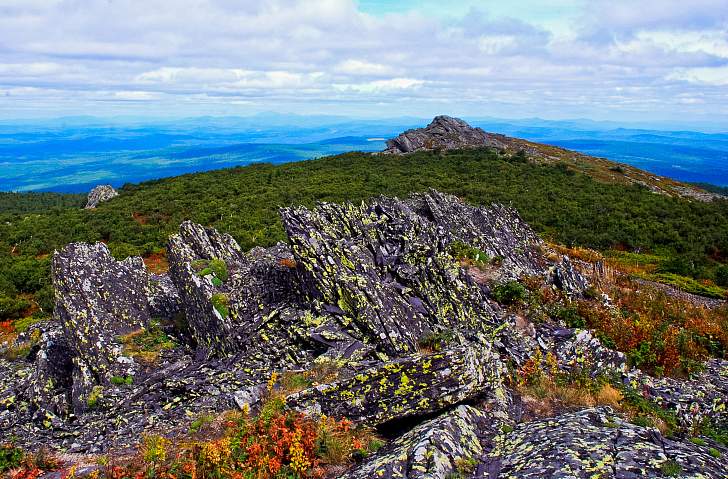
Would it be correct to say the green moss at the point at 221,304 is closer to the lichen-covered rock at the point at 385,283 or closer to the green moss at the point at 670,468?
the lichen-covered rock at the point at 385,283

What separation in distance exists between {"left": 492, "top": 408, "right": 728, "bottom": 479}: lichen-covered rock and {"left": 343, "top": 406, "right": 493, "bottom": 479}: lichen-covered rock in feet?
1.55

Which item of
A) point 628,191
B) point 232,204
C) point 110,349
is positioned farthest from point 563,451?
point 628,191

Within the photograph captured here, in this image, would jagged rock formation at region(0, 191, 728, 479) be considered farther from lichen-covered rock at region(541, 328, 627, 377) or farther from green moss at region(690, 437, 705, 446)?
green moss at region(690, 437, 705, 446)

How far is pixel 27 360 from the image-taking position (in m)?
16.8

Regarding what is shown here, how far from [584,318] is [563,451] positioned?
878cm

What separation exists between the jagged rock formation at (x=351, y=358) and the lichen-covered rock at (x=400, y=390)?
0.03 metres

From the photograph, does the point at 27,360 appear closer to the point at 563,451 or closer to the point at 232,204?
the point at 563,451

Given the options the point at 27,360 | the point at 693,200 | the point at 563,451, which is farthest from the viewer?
the point at 693,200

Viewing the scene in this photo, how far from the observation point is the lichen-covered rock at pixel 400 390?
31.6ft

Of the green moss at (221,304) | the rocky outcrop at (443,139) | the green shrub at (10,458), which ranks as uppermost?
the rocky outcrop at (443,139)

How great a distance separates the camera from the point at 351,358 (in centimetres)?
1141

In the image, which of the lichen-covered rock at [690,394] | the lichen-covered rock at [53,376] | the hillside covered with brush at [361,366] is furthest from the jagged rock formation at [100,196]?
the lichen-covered rock at [690,394]

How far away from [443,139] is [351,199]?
162ft

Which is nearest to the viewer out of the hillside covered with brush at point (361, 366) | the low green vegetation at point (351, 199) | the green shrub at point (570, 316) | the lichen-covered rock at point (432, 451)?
the lichen-covered rock at point (432, 451)
